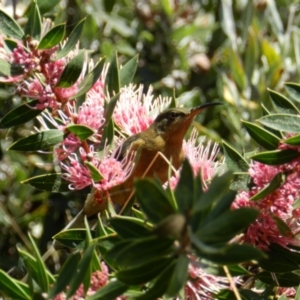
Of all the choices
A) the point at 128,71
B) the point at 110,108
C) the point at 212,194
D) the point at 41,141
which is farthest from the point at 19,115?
the point at 212,194

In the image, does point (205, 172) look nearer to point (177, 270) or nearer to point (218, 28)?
point (177, 270)

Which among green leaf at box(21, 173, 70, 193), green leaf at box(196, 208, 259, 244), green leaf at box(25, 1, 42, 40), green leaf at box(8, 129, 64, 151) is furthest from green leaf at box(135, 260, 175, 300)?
green leaf at box(25, 1, 42, 40)

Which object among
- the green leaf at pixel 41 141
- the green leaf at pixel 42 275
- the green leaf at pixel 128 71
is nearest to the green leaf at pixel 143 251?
the green leaf at pixel 42 275

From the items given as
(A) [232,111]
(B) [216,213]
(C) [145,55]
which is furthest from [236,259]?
(C) [145,55]

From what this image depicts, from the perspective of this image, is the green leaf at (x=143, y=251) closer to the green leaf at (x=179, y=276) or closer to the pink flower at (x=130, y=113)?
the green leaf at (x=179, y=276)

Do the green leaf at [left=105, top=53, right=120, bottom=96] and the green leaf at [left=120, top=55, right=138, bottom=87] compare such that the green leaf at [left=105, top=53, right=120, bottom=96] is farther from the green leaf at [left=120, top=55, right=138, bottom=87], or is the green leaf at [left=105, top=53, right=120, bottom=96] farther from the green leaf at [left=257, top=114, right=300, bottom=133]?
the green leaf at [left=257, top=114, right=300, bottom=133]

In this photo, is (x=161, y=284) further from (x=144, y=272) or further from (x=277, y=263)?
(x=277, y=263)
